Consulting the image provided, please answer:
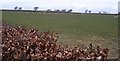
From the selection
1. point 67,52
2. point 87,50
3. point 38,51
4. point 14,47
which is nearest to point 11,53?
point 14,47

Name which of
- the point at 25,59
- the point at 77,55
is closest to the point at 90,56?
the point at 77,55

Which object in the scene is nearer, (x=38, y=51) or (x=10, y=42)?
(x=38, y=51)

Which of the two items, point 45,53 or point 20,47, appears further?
point 20,47

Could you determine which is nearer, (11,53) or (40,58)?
(40,58)

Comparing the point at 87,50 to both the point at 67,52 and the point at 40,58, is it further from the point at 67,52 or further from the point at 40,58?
the point at 40,58

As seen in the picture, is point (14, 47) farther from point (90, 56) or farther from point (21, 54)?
point (90, 56)

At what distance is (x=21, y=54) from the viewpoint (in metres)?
6.38

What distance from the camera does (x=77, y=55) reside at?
249 inches

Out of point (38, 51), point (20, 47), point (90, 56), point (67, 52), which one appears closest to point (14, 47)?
point (20, 47)

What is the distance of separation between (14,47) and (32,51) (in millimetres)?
416

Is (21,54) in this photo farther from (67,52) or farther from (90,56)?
(90,56)

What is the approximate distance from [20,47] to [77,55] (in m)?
1.27

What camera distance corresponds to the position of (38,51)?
6.49 metres

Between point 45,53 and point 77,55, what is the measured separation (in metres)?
0.64
